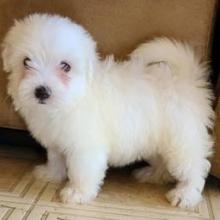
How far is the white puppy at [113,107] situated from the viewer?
1.50 meters

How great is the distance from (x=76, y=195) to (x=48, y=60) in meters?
0.49

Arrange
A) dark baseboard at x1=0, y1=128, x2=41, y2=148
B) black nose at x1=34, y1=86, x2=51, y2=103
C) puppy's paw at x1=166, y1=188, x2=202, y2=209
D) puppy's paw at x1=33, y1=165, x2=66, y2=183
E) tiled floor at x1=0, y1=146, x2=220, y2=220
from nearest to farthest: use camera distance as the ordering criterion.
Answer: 1. black nose at x1=34, y1=86, x2=51, y2=103
2. tiled floor at x1=0, y1=146, x2=220, y2=220
3. puppy's paw at x1=166, y1=188, x2=202, y2=209
4. puppy's paw at x1=33, y1=165, x2=66, y2=183
5. dark baseboard at x1=0, y1=128, x2=41, y2=148

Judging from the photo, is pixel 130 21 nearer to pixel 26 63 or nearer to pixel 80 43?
pixel 80 43

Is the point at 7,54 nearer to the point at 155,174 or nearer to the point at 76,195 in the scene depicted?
the point at 76,195

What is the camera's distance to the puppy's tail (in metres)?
1.64

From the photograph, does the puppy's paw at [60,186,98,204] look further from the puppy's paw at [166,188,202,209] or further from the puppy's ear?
the puppy's ear

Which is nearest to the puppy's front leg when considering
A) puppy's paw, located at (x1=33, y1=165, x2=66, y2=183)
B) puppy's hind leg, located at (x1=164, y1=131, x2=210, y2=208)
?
puppy's paw, located at (x1=33, y1=165, x2=66, y2=183)

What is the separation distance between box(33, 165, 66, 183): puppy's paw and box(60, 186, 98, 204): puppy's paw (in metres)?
0.16

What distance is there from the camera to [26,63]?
1.49 m

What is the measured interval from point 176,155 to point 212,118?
0.19m

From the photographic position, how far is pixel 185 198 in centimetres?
168

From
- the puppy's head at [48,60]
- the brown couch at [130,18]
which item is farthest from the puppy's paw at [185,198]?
the puppy's head at [48,60]

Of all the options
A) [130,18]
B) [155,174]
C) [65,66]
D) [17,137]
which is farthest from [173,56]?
[17,137]

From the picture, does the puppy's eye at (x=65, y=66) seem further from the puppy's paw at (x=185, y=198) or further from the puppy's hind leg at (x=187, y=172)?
the puppy's paw at (x=185, y=198)
